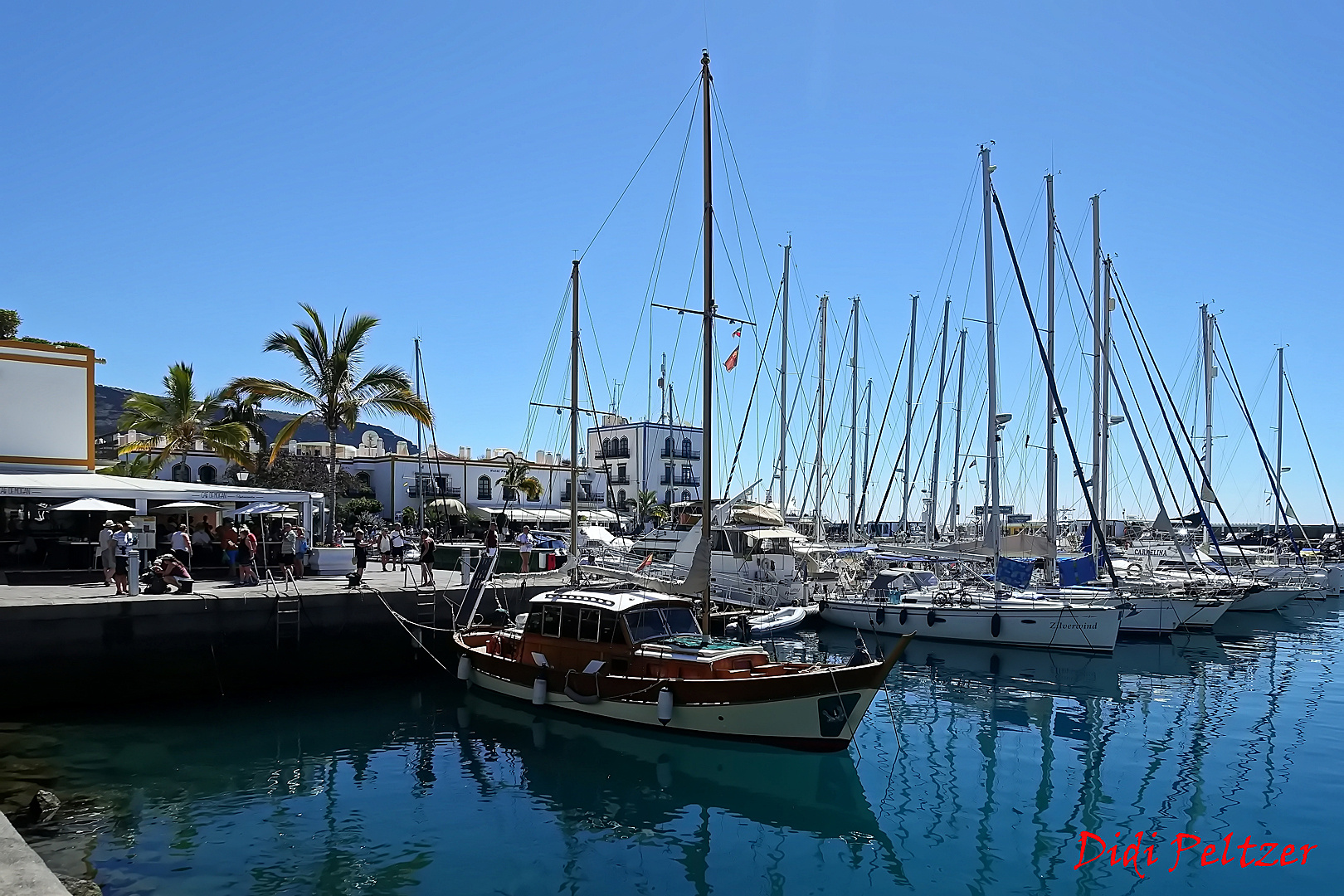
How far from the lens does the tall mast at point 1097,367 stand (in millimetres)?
35719

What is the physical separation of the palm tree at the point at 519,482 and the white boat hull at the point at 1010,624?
33.4 meters

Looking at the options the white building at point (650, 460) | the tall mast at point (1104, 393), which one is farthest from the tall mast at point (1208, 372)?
the white building at point (650, 460)

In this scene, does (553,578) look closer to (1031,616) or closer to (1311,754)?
(1031,616)

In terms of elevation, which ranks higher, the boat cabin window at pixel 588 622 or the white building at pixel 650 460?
the white building at pixel 650 460

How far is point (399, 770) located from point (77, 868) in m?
5.37

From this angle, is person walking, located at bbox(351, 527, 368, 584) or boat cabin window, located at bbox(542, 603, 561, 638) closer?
boat cabin window, located at bbox(542, 603, 561, 638)

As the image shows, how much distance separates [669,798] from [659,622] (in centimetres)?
440

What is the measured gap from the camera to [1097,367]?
36.4 meters

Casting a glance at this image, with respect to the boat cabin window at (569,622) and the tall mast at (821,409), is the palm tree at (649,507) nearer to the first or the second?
the tall mast at (821,409)

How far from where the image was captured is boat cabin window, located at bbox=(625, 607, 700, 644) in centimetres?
1778

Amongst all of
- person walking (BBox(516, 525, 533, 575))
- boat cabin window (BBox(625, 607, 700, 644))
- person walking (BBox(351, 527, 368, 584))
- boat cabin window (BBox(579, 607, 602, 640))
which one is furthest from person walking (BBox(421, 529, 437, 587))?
boat cabin window (BBox(625, 607, 700, 644))

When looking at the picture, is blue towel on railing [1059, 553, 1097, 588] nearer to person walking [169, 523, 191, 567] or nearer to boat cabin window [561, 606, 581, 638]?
boat cabin window [561, 606, 581, 638]

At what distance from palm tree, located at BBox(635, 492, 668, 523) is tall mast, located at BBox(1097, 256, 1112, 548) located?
110ft

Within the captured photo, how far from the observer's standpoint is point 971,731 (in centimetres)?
1877
